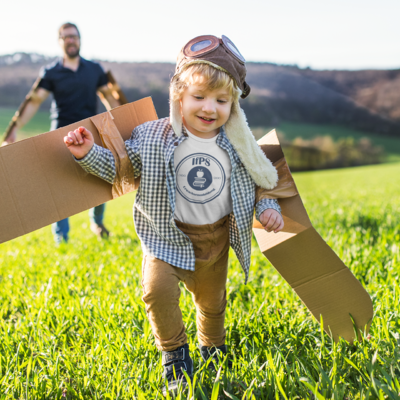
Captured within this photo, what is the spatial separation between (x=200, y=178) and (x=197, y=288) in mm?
564

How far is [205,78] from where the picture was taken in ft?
5.36

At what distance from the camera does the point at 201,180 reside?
173 centimetres

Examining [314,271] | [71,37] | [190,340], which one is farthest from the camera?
[71,37]

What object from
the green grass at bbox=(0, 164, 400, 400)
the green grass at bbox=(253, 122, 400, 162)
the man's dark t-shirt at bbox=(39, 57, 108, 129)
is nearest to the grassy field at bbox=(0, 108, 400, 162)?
the green grass at bbox=(253, 122, 400, 162)

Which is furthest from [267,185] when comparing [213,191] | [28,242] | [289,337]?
[28,242]

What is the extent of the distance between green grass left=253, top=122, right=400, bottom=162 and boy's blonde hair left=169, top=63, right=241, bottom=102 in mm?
39782

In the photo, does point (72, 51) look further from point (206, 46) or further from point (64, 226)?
point (206, 46)

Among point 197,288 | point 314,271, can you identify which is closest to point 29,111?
point 197,288

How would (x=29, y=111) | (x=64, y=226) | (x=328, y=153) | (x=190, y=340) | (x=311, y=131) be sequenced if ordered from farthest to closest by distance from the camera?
(x=311, y=131)
(x=328, y=153)
(x=64, y=226)
(x=29, y=111)
(x=190, y=340)

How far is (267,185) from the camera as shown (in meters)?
1.80

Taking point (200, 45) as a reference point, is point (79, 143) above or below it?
below

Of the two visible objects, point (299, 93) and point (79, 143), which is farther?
A: point (299, 93)

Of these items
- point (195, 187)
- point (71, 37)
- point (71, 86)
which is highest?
point (71, 37)

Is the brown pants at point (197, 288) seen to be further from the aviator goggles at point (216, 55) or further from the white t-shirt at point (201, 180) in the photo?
the aviator goggles at point (216, 55)
